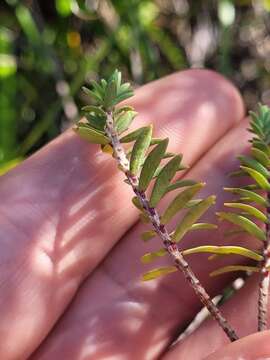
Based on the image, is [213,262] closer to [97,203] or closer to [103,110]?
[97,203]

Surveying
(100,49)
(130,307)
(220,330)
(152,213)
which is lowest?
(220,330)

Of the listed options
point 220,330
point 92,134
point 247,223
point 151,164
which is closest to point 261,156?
point 247,223

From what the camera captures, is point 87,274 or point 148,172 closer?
point 148,172

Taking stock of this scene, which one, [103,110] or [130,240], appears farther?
[130,240]

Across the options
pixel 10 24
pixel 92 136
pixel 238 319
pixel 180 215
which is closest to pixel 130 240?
pixel 180 215

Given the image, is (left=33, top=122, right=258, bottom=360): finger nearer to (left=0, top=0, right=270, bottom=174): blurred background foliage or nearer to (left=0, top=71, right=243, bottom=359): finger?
(left=0, top=71, right=243, bottom=359): finger

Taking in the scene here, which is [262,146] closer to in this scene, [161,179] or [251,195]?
[251,195]

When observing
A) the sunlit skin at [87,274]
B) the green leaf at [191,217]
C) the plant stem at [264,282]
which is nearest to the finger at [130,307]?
the sunlit skin at [87,274]
